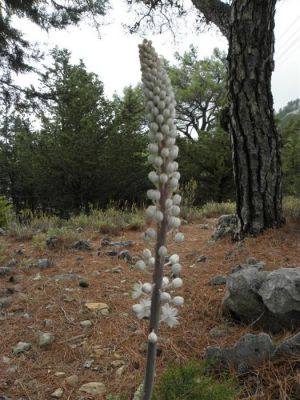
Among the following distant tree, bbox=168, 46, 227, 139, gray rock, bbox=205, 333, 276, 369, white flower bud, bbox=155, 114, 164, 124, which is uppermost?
distant tree, bbox=168, 46, 227, 139

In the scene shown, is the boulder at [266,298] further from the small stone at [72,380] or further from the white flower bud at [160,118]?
the white flower bud at [160,118]

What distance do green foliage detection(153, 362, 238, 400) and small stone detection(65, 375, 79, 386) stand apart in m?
0.70

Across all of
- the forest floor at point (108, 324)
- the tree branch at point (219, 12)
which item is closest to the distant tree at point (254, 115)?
the forest floor at point (108, 324)

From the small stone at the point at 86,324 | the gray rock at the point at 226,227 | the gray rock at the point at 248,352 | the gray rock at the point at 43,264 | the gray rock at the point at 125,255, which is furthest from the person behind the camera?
the gray rock at the point at 226,227

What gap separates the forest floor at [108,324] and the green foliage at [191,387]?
0.24 m

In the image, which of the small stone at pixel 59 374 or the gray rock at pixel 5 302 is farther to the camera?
the gray rock at pixel 5 302

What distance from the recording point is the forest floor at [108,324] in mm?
2738

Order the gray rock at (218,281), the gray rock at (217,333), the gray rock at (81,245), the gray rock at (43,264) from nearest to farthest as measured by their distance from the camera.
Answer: the gray rock at (217,333) < the gray rock at (218,281) < the gray rock at (43,264) < the gray rock at (81,245)

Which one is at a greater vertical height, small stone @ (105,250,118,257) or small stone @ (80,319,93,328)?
small stone @ (105,250,118,257)

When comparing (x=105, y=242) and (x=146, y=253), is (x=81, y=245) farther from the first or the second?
(x=146, y=253)

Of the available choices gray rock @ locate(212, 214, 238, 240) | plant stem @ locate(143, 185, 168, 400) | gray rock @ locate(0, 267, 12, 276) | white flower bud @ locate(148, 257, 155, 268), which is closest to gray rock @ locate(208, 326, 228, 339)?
plant stem @ locate(143, 185, 168, 400)

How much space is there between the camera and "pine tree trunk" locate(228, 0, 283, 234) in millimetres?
4875

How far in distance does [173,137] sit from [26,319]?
9.15ft

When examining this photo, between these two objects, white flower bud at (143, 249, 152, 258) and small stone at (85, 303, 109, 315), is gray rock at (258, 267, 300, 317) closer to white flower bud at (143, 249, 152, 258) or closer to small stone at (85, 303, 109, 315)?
small stone at (85, 303, 109, 315)
